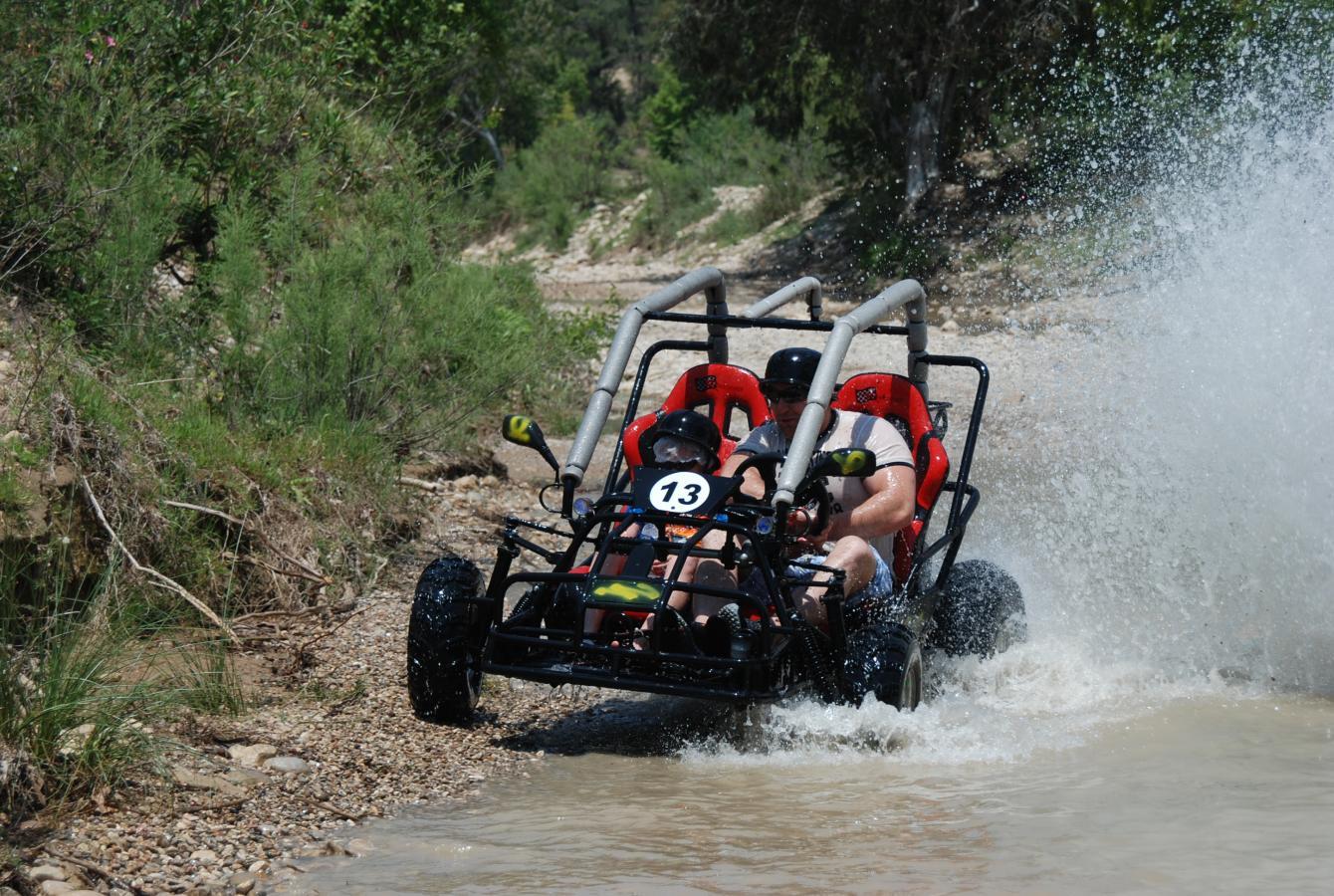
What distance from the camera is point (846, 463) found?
5871 millimetres

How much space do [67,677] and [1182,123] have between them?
56.3 feet

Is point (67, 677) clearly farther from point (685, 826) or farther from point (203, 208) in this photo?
point (203, 208)

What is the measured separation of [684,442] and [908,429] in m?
1.27

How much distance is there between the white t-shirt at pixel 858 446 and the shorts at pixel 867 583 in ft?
0.66

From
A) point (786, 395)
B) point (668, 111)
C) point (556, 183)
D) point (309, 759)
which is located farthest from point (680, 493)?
point (668, 111)

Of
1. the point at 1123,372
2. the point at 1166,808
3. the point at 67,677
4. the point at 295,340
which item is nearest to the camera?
the point at 67,677

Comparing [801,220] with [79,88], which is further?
[801,220]

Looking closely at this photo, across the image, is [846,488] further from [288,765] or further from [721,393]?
[288,765]

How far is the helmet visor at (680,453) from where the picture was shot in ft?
21.6

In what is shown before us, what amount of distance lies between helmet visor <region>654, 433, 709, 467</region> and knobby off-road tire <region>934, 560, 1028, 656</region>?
150cm

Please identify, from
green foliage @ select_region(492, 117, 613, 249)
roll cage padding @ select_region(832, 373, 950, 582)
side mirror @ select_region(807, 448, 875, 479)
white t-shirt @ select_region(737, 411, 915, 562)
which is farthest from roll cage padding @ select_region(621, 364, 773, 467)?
green foliage @ select_region(492, 117, 613, 249)

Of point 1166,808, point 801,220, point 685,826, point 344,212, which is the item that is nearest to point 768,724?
point 685,826

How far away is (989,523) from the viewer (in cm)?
1032

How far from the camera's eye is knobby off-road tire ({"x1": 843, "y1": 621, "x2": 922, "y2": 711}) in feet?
19.4
